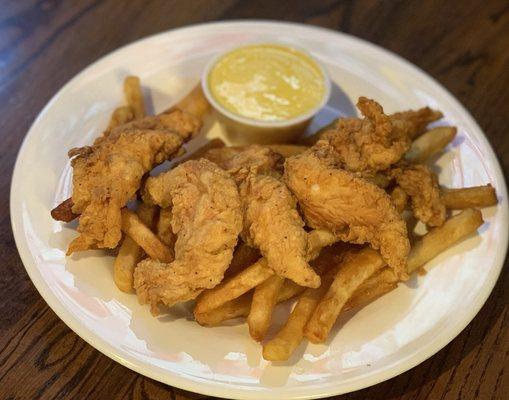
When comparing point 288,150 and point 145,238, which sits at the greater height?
point 145,238

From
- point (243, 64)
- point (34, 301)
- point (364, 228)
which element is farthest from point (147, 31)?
point (364, 228)

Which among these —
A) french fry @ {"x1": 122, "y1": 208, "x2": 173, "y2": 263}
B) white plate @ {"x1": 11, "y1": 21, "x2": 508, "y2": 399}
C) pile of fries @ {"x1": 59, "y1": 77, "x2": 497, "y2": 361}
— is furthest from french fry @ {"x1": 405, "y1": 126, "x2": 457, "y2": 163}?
french fry @ {"x1": 122, "y1": 208, "x2": 173, "y2": 263}

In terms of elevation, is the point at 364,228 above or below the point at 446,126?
above

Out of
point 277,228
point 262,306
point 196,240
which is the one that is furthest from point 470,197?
point 196,240

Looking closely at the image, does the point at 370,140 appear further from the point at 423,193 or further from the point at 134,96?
the point at 134,96

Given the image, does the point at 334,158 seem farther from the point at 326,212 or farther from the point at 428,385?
the point at 428,385
